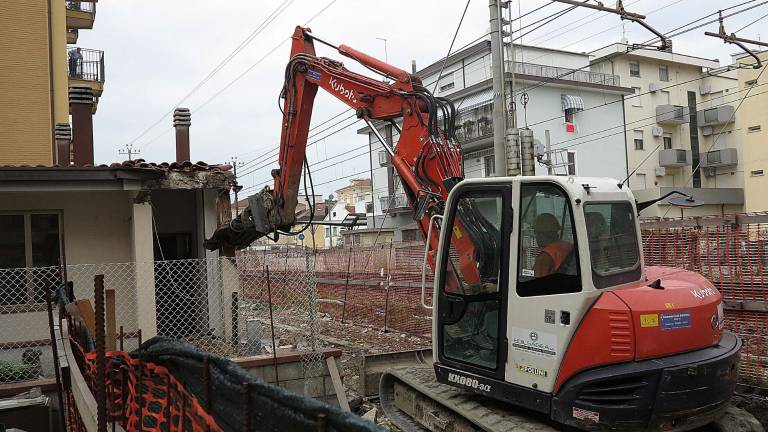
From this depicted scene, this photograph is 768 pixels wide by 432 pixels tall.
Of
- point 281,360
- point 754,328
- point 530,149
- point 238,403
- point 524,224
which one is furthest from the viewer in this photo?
point 530,149

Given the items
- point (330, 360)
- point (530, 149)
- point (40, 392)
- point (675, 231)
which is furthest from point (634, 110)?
point (40, 392)

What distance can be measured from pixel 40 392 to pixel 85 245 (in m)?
4.65

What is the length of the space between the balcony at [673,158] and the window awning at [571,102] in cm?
897

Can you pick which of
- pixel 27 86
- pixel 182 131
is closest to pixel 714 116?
pixel 182 131

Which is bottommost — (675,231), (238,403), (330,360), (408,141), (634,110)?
(330,360)

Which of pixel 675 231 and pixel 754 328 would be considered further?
pixel 675 231

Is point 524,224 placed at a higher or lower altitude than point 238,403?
higher

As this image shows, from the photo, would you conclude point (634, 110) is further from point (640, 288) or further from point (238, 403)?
point (238, 403)

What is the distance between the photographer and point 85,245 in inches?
444

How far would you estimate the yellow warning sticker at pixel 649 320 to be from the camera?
4.77 metres

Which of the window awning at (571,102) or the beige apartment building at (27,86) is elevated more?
the window awning at (571,102)

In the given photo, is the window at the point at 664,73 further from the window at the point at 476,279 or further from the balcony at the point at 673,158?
the window at the point at 476,279

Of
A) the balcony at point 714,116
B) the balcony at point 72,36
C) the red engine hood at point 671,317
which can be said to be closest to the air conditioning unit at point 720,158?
the balcony at point 714,116

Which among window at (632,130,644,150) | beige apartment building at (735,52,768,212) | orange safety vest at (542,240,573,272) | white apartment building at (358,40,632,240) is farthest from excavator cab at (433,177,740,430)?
window at (632,130,644,150)
